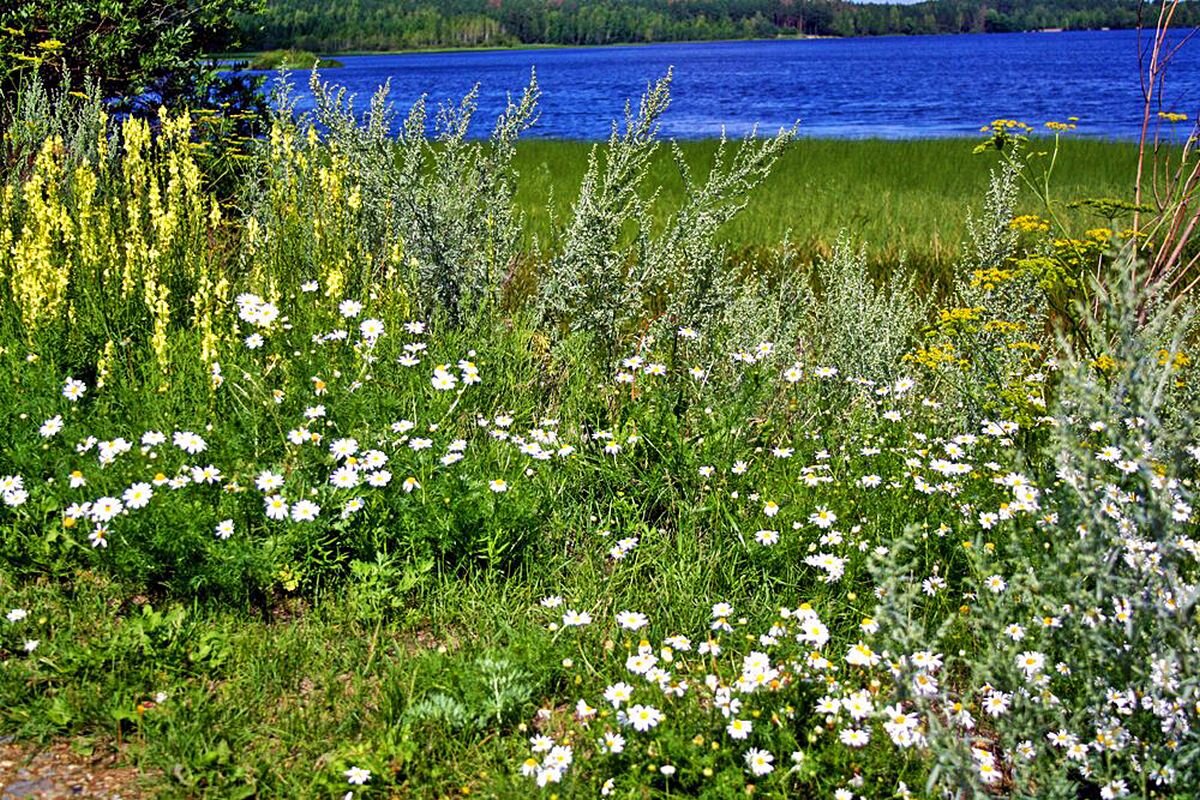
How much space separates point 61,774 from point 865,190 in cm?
1196

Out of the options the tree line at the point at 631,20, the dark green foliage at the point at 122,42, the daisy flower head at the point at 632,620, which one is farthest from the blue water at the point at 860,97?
the tree line at the point at 631,20

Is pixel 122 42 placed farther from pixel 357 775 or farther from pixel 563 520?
pixel 357 775

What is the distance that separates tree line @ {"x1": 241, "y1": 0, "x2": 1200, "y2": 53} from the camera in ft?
414

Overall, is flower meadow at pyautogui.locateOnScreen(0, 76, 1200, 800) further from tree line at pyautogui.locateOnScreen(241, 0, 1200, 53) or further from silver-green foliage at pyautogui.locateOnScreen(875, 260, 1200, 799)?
tree line at pyautogui.locateOnScreen(241, 0, 1200, 53)

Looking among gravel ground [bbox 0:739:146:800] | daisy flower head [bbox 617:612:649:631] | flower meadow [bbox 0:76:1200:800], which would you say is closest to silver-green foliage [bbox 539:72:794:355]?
flower meadow [bbox 0:76:1200:800]

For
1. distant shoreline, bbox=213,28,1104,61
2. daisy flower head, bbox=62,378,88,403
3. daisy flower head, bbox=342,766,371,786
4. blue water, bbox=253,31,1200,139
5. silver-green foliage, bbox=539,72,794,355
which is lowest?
daisy flower head, bbox=342,766,371,786

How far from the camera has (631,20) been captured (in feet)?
527

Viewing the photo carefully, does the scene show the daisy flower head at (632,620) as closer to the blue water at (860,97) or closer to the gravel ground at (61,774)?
the gravel ground at (61,774)

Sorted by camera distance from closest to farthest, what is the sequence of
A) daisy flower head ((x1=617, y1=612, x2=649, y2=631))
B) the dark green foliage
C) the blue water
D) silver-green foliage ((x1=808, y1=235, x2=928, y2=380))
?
daisy flower head ((x1=617, y1=612, x2=649, y2=631)) → silver-green foliage ((x1=808, y1=235, x2=928, y2=380)) → the dark green foliage → the blue water

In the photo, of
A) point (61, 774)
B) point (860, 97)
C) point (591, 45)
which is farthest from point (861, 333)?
point (591, 45)

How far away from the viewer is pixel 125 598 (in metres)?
3.46

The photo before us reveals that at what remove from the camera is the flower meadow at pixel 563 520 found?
2514 millimetres

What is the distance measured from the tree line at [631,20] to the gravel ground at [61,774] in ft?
351

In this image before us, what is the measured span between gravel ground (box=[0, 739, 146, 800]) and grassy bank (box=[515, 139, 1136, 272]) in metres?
3.91
